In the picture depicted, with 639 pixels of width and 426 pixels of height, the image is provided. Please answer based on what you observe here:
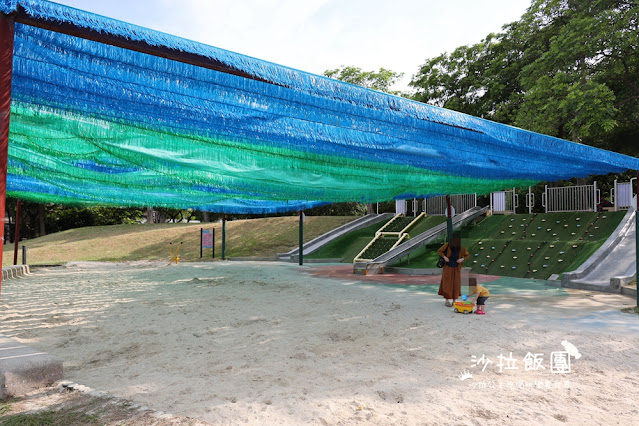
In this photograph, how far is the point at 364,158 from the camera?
702 centimetres

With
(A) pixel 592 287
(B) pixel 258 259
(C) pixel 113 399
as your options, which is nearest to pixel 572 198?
(A) pixel 592 287

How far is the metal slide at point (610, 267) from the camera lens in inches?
378

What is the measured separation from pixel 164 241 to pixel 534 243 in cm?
2000

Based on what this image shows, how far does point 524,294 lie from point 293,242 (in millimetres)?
15356

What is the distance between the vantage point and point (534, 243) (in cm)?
1398

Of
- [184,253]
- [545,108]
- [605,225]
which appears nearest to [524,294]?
[605,225]

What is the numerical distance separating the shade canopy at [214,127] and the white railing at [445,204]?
10217mm

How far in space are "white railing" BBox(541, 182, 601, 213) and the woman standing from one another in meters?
10.0

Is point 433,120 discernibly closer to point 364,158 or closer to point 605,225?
point 364,158

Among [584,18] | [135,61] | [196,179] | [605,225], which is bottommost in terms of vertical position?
[605,225]

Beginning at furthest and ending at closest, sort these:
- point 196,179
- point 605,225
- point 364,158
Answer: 1. point 605,225
2. point 196,179
3. point 364,158

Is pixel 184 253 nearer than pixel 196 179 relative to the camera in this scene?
No

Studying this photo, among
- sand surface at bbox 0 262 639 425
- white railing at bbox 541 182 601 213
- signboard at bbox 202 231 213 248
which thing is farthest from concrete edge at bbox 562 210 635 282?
signboard at bbox 202 231 213 248

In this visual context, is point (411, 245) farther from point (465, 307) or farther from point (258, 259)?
point (465, 307)
